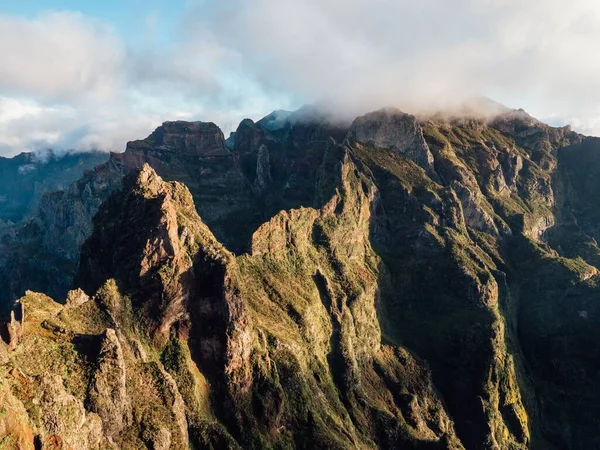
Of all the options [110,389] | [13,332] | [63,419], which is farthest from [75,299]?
[63,419]

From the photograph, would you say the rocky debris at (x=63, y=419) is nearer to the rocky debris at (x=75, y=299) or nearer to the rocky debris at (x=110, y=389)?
the rocky debris at (x=110, y=389)

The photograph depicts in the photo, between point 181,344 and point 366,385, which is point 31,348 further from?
point 366,385

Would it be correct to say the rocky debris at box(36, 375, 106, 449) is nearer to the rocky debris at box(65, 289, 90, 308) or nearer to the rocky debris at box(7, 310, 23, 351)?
the rocky debris at box(7, 310, 23, 351)

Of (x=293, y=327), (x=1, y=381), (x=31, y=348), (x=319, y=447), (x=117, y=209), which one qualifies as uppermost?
(x=117, y=209)

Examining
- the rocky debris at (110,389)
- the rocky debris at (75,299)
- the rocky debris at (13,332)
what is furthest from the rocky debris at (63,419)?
the rocky debris at (75,299)

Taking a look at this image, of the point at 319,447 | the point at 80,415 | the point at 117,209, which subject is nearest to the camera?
the point at 80,415

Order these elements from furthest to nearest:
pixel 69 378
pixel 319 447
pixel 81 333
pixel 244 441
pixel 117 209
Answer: pixel 117 209 → pixel 319 447 → pixel 244 441 → pixel 81 333 → pixel 69 378

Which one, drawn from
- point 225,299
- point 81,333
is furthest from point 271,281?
point 81,333

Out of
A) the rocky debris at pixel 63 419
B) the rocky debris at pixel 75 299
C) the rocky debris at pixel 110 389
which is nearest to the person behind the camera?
the rocky debris at pixel 63 419
